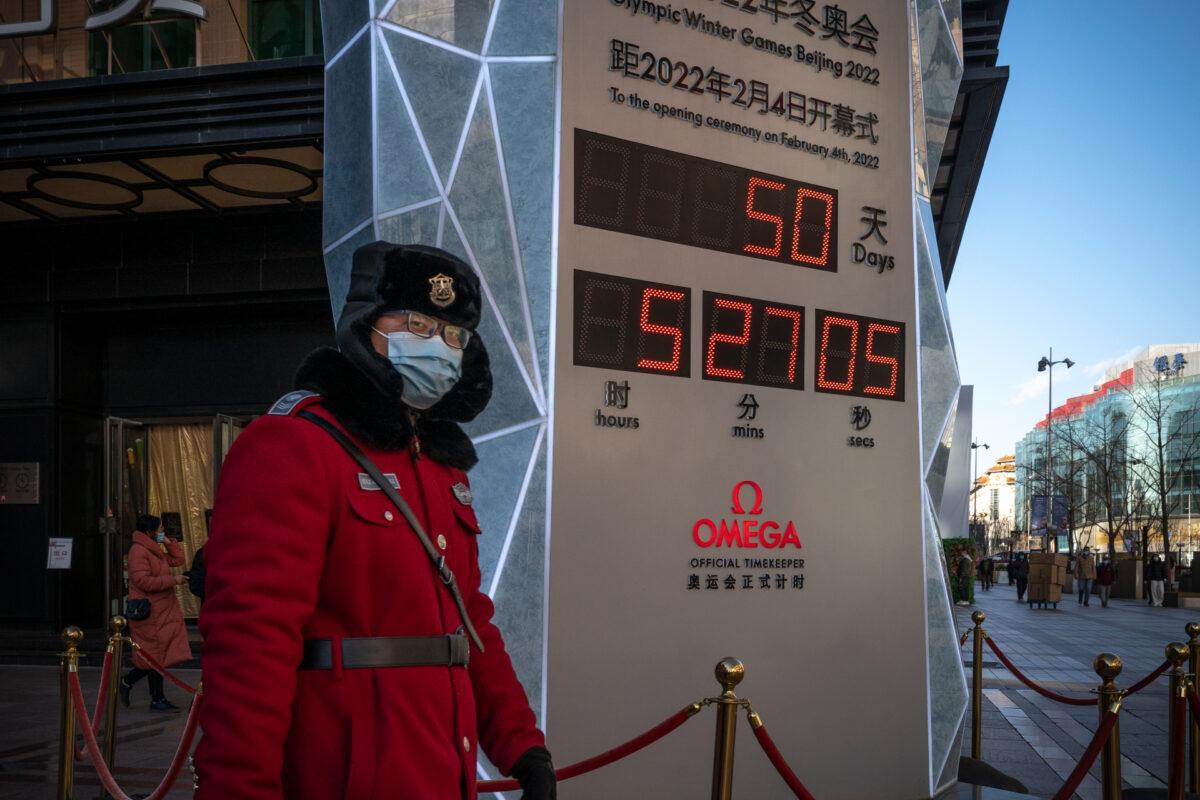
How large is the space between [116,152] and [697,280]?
9645mm

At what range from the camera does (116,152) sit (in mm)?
13375

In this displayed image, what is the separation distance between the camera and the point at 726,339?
255 inches

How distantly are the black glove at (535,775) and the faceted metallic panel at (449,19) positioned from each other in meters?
4.35

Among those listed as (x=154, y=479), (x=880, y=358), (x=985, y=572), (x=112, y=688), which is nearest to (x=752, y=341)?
(x=880, y=358)

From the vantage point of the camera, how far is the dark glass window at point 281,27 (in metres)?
15.3

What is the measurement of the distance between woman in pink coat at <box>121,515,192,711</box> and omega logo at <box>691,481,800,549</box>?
6.93 metres

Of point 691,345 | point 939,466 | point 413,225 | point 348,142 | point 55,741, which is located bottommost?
point 55,741

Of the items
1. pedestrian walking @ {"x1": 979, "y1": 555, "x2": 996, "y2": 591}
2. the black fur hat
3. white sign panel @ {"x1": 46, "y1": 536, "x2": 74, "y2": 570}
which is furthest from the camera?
pedestrian walking @ {"x1": 979, "y1": 555, "x2": 996, "y2": 591}

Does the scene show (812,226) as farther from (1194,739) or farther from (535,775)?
(535,775)

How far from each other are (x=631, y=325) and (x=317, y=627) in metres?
3.85

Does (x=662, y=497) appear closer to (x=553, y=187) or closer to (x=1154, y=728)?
(x=553, y=187)

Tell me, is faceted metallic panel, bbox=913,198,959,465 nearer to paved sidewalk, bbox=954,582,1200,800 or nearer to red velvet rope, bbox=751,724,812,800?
paved sidewalk, bbox=954,582,1200,800

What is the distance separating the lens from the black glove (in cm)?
279


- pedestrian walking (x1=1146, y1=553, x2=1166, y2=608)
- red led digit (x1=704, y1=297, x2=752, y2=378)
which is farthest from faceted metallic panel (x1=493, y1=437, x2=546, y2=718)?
pedestrian walking (x1=1146, y1=553, x2=1166, y2=608)
